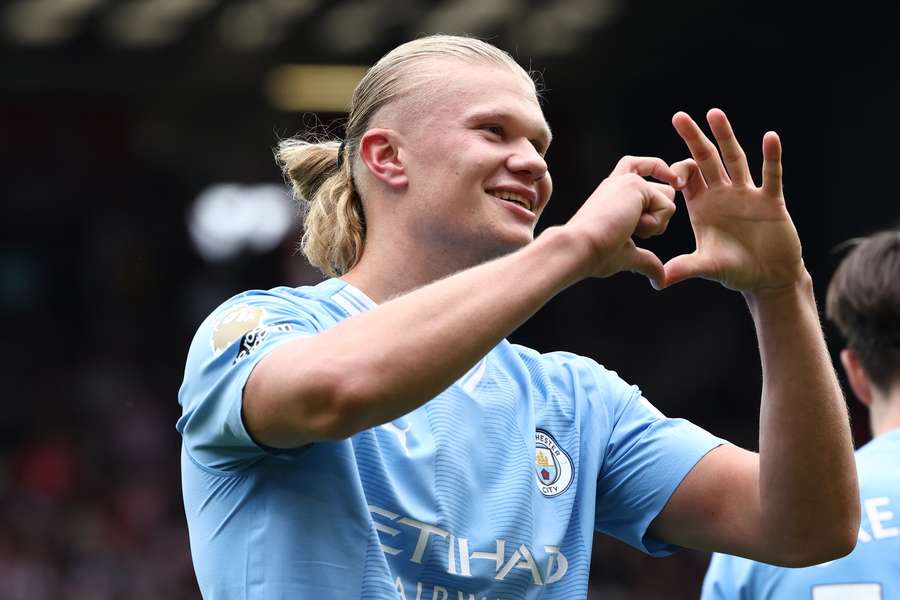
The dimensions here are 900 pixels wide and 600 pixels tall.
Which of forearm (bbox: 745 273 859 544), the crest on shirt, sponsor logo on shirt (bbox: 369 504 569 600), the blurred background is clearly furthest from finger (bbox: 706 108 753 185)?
the blurred background

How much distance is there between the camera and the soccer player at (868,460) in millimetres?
3000

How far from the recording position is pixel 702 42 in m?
12.7

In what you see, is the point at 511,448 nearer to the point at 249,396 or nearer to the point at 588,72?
the point at 249,396

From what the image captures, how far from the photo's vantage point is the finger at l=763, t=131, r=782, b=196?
7.07 ft

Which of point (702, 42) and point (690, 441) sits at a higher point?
point (702, 42)

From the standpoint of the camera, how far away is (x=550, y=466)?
2402 mm

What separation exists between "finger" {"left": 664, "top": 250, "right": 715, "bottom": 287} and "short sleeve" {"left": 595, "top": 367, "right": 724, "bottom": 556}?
39cm

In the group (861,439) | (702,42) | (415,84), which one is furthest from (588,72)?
(415,84)

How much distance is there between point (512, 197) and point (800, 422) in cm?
65

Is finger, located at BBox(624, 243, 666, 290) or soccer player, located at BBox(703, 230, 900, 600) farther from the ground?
finger, located at BBox(624, 243, 666, 290)

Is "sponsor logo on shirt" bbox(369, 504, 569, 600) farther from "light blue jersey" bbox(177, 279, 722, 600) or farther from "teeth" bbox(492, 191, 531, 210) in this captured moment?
"teeth" bbox(492, 191, 531, 210)

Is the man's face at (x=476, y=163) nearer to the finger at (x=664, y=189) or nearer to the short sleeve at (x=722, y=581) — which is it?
the finger at (x=664, y=189)

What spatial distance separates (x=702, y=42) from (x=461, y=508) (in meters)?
11.1

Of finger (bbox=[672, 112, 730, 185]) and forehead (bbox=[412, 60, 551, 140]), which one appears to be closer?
finger (bbox=[672, 112, 730, 185])
